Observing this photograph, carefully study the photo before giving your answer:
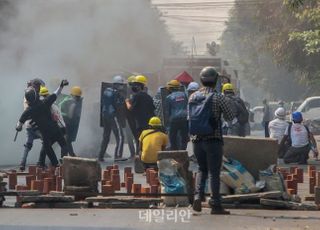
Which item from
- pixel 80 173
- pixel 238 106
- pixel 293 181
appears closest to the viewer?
pixel 80 173

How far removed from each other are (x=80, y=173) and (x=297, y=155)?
7.07 metres

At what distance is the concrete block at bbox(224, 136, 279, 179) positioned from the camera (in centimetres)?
1012

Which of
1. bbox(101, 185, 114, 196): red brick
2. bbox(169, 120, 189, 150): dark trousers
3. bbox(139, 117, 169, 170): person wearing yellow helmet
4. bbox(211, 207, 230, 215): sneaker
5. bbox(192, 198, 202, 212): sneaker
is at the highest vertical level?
bbox(169, 120, 189, 150): dark trousers

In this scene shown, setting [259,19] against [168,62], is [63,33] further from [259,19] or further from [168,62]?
[259,19]

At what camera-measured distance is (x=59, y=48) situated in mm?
20750

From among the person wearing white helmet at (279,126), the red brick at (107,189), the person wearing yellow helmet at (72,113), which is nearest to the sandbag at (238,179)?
the red brick at (107,189)

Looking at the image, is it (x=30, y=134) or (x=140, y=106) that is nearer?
(x=30, y=134)

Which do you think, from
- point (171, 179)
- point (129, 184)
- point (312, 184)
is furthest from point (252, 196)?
point (129, 184)

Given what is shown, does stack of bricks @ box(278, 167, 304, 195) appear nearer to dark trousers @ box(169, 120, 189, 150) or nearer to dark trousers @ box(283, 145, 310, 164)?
dark trousers @ box(169, 120, 189, 150)

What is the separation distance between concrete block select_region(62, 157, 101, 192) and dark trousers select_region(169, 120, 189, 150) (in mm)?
5287

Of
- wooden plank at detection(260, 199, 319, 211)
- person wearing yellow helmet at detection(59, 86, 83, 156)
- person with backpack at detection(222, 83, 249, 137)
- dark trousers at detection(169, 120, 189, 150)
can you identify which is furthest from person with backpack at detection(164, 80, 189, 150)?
wooden plank at detection(260, 199, 319, 211)

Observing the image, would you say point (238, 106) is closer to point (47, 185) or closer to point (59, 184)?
point (59, 184)

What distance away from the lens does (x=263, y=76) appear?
237 feet

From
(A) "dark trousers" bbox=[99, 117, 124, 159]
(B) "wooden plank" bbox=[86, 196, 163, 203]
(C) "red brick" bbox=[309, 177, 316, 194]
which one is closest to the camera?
(B) "wooden plank" bbox=[86, 196, 163, 203]
